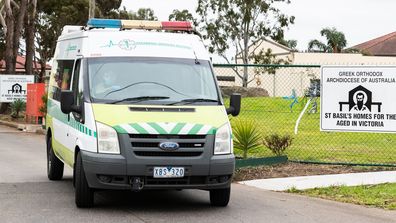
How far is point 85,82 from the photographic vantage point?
8.97m

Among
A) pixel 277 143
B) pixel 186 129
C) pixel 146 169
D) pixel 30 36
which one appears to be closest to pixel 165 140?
pixel 186 129

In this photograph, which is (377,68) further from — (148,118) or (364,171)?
(148,118)

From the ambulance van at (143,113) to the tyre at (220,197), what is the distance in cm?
1

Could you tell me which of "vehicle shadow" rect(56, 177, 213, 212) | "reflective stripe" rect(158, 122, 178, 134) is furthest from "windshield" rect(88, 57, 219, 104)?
"vehicle shadow" rect(56, 177, 213, 212)

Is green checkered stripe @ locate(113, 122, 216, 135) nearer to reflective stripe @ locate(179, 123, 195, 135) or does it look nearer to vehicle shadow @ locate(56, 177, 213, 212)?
reflective stripe @ locate(179, 123, 195, 135)

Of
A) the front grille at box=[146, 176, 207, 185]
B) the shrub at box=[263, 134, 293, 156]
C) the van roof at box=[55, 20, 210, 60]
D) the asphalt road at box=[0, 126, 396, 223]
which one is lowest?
the asphalt road at box=[0, 126, 396, 223]

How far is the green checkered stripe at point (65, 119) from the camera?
840cm

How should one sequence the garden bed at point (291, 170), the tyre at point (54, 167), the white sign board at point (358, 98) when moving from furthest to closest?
the white sign board at point (358, 98) < the garden bed at point (291, 170) < the tyre at point (54, 167)

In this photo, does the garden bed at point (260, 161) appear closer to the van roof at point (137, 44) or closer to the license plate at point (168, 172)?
the van roof at point (137, 44)

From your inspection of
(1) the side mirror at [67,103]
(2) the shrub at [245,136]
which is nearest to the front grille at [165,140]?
(1) the side mirror at [67,103]

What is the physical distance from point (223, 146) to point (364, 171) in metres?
5.25

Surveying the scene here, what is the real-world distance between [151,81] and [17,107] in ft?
73.8

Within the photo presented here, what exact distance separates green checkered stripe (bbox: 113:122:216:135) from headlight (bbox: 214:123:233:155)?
267 millimetres

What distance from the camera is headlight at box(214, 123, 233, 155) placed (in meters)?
8.39
